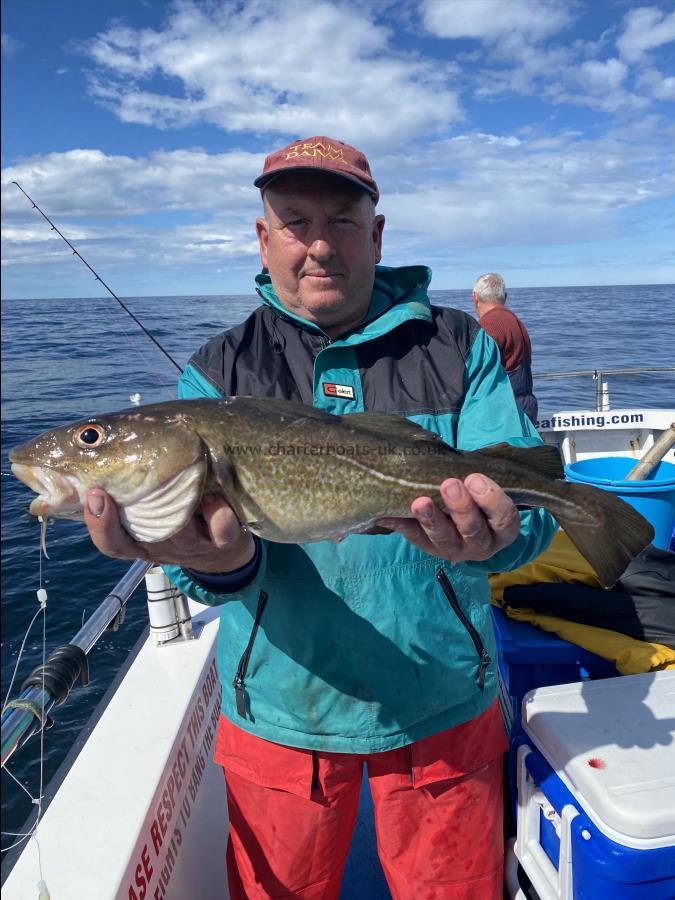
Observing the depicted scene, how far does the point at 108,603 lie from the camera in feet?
11.6

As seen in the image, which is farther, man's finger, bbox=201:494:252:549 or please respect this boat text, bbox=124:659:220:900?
please respect this boat text, bbox=124:659:220:900

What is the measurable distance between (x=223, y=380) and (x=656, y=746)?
2.49 metres

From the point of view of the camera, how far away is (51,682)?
271cm

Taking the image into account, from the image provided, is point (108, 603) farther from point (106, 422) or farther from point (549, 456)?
point (549, 456)

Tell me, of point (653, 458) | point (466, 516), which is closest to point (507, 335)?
point (653, 458)

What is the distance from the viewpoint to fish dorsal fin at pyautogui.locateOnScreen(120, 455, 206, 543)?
89.9 inches

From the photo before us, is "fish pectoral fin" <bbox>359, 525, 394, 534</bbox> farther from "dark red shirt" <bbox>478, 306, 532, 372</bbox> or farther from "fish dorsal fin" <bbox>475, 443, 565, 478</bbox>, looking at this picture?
"dark red shirt" <bbox>478, 306, 532, 372</bbox>

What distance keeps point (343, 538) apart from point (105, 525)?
917 mm

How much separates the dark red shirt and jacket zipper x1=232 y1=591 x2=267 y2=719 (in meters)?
6.68

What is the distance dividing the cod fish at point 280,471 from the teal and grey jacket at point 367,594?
168 mm

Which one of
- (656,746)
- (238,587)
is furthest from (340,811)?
(656,746)

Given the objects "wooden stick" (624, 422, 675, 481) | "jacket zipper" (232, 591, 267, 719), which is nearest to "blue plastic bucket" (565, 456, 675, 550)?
"wooden stick" (624, 422, 675, 481)

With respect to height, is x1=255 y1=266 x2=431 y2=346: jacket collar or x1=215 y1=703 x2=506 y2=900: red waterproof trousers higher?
x1=255 y1=266 x2=431 y2=346: jacket collar

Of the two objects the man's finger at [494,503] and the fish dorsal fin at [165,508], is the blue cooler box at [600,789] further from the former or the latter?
the fish dorsal fin at [165,508]
